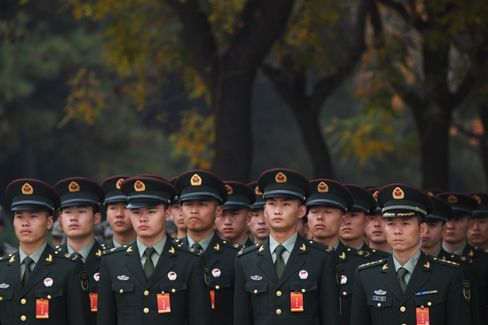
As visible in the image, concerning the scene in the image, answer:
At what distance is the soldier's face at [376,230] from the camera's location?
1443cm

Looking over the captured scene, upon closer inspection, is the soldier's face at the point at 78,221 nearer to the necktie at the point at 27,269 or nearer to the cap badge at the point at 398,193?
the necktie at the point at 27,269

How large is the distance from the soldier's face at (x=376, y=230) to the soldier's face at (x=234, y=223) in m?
1.27

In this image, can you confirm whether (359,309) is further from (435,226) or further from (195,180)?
(435,226)

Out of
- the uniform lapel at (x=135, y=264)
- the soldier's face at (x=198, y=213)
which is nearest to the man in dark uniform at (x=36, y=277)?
the uniform lapel at (x=135, y=264)

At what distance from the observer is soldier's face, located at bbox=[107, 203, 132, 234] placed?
543 inches

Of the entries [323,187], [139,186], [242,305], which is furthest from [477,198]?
[139,186]

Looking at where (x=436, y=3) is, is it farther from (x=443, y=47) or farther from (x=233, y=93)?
(x=233, y=93)

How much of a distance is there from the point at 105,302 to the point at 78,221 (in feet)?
6.83

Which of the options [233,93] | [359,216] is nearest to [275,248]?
[359,216]

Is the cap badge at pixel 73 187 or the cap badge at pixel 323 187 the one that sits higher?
the cap badge at pixel 73 187

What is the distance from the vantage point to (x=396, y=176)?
175 ft

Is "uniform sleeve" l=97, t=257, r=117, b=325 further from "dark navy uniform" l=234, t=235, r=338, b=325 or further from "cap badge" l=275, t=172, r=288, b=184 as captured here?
"cap badge" l=275, t=172, r=288, b=184

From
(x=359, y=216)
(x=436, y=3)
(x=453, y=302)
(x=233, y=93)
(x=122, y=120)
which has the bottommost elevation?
(x=453, y=302)

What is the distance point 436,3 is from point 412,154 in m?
6.69
